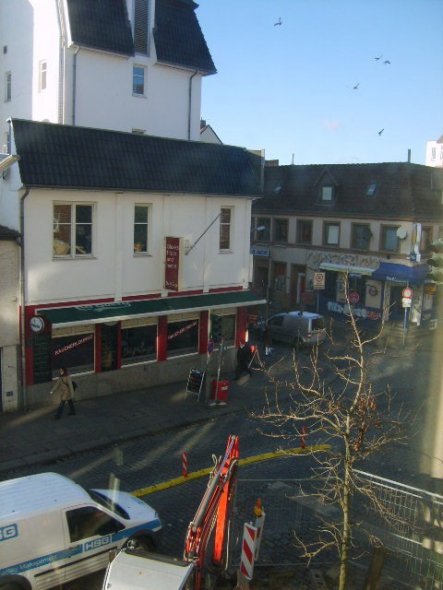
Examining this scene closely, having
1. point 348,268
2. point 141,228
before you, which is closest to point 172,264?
point 141,228

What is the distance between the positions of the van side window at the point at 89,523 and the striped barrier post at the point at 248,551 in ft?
6.35

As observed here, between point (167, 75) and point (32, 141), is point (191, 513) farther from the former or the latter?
point (167, 75)

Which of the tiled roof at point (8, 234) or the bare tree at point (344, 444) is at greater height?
the tiled roof at point (8, 234)

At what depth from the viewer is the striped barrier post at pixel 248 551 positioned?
9508 mm

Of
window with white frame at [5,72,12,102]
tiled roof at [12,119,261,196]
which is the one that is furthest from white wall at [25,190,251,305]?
window with white frame at [5,72,12,102]

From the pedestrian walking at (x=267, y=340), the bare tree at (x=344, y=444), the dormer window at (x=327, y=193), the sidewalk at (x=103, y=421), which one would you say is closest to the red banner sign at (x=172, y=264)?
the sidewalk at (x=103, y=421)

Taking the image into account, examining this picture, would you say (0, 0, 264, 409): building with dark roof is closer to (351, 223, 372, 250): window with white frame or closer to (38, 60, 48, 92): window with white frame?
(38, 60, 48, 92): window with white frame

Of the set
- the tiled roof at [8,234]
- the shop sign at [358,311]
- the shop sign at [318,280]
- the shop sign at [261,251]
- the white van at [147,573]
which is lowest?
the shop sign at [358,311]

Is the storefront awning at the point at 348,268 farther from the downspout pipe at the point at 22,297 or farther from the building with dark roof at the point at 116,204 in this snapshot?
the downspout pipe at the point at 22,297

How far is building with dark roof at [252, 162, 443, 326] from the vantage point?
32.8 m

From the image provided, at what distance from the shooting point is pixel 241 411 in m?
19.3

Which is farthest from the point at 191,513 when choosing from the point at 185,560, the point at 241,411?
the point at 241,411

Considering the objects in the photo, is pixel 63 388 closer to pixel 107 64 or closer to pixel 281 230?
pixel 107 64

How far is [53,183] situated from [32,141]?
1.28 m
